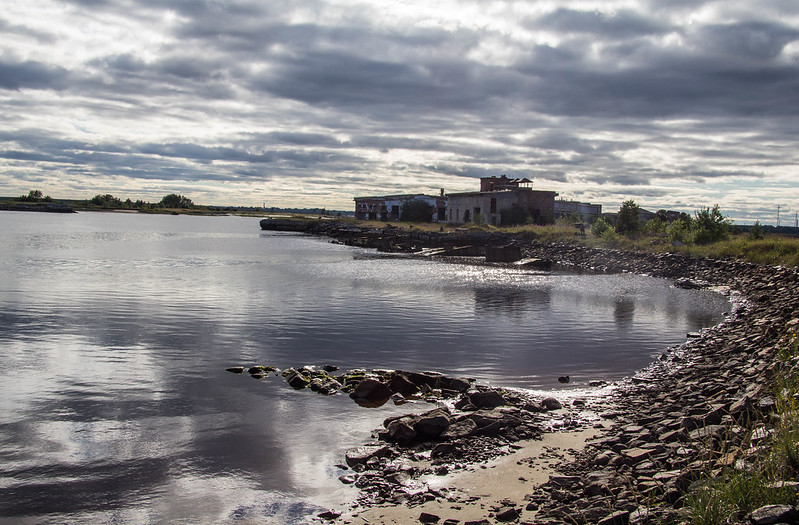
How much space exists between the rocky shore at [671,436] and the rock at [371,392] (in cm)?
204

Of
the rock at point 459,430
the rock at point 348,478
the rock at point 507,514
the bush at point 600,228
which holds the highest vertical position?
the bush at point 600,228

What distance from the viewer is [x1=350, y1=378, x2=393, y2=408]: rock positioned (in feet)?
50.4

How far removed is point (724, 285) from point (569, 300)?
15.4 metres

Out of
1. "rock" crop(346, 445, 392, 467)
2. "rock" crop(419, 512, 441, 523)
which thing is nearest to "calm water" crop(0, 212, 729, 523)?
"rock" crop(346, 445, 392, 467)

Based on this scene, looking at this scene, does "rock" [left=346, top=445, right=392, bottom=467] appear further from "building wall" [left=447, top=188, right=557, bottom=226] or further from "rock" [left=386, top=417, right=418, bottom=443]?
"building wall" [left=447, top=188, right=557, bottom=226]

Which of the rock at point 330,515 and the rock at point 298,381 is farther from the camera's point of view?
the rock at point 298,381

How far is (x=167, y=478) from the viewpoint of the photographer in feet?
35.6

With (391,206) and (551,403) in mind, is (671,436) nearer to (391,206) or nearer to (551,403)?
(551,403)

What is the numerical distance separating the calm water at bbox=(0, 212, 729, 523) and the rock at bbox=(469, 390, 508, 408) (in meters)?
1.80

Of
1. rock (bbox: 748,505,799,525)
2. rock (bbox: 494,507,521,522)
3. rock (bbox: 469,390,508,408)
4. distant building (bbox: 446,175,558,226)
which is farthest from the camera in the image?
distant building (bbox: 446,175,558,226)

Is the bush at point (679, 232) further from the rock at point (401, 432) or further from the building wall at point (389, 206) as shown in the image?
the building wall at point (389, 206)

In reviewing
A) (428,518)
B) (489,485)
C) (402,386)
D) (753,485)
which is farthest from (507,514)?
(402,386)

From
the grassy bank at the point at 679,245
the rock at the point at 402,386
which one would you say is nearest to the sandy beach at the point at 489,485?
the rock at the point at 402,386

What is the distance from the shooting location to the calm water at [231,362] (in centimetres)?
1050
